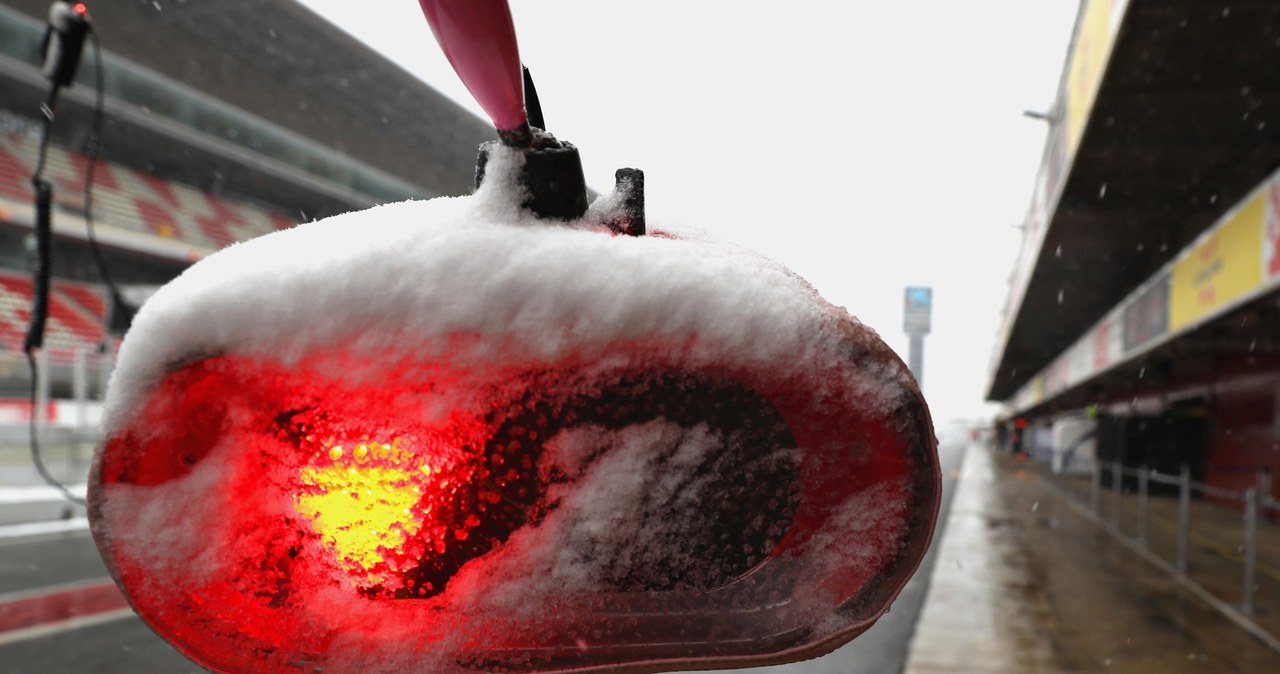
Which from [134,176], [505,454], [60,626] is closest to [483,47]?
[505,454]

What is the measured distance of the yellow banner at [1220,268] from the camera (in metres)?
5.50

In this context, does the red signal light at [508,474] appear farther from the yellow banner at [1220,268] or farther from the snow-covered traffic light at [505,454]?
the yellow banner at [1220,268]

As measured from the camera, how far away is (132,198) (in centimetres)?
1764

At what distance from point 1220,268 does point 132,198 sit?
19.0m

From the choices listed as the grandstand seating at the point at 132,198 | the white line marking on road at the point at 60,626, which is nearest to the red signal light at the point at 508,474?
the white line marking on road at the point at 60,626

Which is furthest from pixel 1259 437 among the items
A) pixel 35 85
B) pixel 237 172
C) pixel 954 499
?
pixel 35 85

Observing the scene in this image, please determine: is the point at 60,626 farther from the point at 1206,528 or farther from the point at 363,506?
the point at 1206,528

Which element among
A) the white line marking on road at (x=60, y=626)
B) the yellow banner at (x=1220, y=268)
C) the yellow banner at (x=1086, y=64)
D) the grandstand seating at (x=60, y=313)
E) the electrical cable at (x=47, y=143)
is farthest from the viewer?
the grandstand seating at (x=60, y=313)

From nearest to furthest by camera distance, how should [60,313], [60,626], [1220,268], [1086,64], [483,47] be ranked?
[483,47]
[60,626]
[1086,64]
[1220,268]
[60,313]

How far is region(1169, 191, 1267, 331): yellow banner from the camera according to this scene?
18.1ft

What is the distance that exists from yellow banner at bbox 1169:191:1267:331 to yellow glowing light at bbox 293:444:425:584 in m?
6.40

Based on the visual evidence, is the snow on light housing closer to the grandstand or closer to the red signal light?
the red signal light

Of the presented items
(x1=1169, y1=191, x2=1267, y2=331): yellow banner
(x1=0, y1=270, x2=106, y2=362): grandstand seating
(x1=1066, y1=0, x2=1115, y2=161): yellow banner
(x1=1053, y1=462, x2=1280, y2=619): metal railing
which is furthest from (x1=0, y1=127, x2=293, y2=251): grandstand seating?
(x1=1053, y1=462, x2=1280, y2=619): metal railing

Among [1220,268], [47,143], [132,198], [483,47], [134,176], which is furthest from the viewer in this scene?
[134,176]
